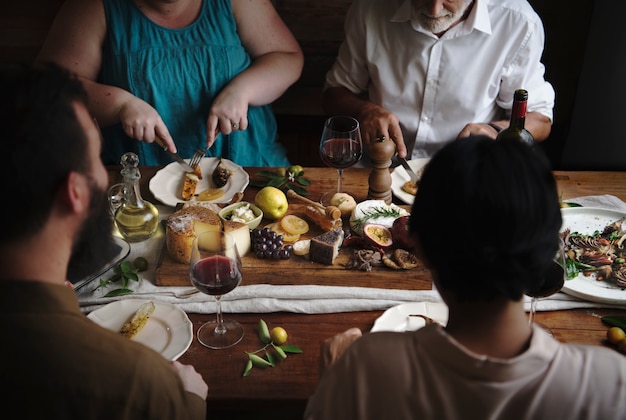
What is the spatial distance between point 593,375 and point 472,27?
5.84ft

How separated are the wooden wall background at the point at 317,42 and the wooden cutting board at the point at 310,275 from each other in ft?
6.75

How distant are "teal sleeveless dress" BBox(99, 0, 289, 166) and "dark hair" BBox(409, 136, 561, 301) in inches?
71.6

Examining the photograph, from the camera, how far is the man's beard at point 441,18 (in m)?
2.43

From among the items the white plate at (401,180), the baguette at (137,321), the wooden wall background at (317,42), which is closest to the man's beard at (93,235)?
the baguette at (137,321)

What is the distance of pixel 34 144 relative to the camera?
103cm

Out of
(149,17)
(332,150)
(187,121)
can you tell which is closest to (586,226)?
(332,150)

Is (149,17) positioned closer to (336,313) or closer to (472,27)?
(472,27)

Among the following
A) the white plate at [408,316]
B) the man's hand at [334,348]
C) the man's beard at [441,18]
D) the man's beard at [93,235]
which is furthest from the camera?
the man's beard at [441,18]

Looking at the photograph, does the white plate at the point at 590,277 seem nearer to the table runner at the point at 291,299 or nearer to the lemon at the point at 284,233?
the table runner at the point at 291,299

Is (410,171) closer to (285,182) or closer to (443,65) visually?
(285,182)

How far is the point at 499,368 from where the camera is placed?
102 cm

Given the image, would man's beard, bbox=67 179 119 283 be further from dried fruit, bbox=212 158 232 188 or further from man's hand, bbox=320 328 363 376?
dried fruit, bbox=212 158 232 188

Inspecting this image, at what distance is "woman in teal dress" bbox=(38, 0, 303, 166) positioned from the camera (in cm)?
257

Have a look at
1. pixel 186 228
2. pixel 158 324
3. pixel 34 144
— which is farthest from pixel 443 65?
pixel 34 144
